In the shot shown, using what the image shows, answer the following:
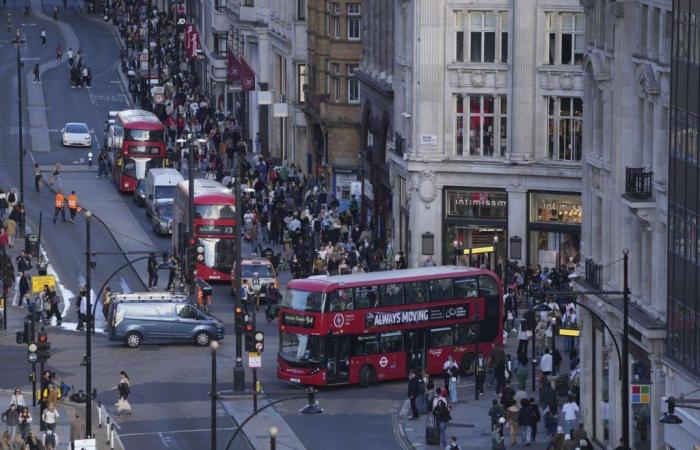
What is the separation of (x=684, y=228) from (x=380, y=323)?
63.3ft

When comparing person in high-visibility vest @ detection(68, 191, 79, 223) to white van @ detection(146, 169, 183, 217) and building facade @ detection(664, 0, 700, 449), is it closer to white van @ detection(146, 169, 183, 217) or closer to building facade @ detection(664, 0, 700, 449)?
white van @ detection(146, 169, 183, 217)

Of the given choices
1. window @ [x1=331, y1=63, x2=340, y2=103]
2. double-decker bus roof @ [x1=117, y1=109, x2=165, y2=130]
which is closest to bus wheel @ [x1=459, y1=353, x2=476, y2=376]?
window @ [x1=331, y1=63, x2=340, y2=103]

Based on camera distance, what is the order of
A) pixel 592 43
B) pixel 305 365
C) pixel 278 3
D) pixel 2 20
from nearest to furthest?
pixel 592 43 < pixel 305 365 < pixel 278 3 < pixel 2 20

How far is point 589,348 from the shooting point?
245 ft

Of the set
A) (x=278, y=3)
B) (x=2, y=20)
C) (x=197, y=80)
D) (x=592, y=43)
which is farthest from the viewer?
(x=2, y=20)

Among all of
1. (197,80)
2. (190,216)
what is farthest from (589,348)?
(197,80)

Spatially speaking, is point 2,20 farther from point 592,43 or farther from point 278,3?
point 592,43

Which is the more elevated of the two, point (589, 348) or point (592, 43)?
point (592, 43)

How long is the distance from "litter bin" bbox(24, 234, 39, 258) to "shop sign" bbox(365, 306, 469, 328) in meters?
26.3

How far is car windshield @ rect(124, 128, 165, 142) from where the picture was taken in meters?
127

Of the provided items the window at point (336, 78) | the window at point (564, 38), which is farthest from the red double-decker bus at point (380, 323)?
the window at point (336, 78)

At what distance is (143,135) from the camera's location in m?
127

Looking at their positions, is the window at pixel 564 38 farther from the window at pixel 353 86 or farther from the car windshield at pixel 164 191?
the car windshield at pixel 164 191

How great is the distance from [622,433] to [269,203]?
51.3m
